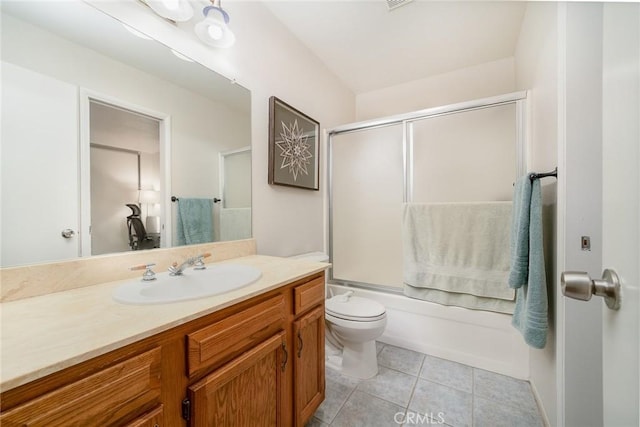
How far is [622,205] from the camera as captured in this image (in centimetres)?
39

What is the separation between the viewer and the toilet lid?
1537mm

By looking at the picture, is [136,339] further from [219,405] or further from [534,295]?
[534,295]

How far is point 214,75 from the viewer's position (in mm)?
1330

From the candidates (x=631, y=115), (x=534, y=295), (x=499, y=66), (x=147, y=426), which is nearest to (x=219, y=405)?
(x=147, y=426)

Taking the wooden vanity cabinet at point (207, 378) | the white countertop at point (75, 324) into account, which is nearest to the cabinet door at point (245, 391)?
the wooden vanity cabinet at point (207, 378)

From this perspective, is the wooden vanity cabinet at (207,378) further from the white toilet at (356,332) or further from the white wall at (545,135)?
the white wall at (545,135)

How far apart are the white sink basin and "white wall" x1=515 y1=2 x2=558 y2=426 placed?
4.72ft

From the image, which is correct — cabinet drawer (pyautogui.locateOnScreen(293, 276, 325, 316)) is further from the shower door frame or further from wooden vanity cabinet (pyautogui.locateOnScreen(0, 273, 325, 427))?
the shower door frame

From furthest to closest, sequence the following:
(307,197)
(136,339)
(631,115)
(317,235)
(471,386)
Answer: (317,235), (307,197), (471,386), (136,339), (631,115)

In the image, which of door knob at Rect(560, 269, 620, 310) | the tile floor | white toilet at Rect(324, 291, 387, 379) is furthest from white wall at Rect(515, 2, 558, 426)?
door knob at Rect(560, 269, 620, 310)

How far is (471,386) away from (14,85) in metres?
2.53


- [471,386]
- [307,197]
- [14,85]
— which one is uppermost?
[14,85]

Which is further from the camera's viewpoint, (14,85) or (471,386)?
(471,386)

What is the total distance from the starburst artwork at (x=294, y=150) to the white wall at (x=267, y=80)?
0.15 m
